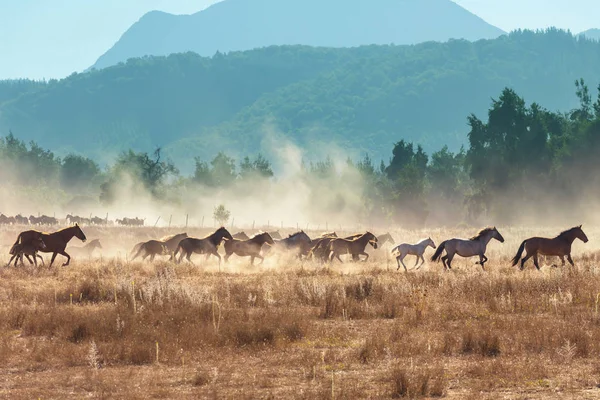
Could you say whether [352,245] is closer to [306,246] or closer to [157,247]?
[306,246]

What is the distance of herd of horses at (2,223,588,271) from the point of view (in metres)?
30.2

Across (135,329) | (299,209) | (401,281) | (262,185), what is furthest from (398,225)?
(135,329)

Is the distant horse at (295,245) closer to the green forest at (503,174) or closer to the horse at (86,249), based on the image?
the horse at (86,249)

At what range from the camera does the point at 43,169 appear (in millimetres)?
188625

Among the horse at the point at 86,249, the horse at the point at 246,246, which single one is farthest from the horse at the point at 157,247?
the horse at the point at 86,249

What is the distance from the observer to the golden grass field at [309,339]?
1267 cm

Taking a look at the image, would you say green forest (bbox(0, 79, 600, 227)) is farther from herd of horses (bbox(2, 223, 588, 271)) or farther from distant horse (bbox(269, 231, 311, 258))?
distant horse (bbox(269, 231, 311, 258))

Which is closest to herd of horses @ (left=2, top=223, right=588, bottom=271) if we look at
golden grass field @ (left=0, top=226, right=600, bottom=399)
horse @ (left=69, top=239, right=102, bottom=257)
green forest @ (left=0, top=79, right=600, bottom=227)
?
golden grass field @ (left=0, top=226, right=600, bottom=399)

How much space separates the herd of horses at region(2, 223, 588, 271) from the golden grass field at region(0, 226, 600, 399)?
345 cm

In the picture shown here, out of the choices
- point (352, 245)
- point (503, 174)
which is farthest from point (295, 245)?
point (503, 174)

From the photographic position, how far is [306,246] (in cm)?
4034

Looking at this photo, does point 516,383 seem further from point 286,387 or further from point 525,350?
point 286,387

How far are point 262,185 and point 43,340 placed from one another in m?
145

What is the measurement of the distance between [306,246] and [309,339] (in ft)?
76.8
